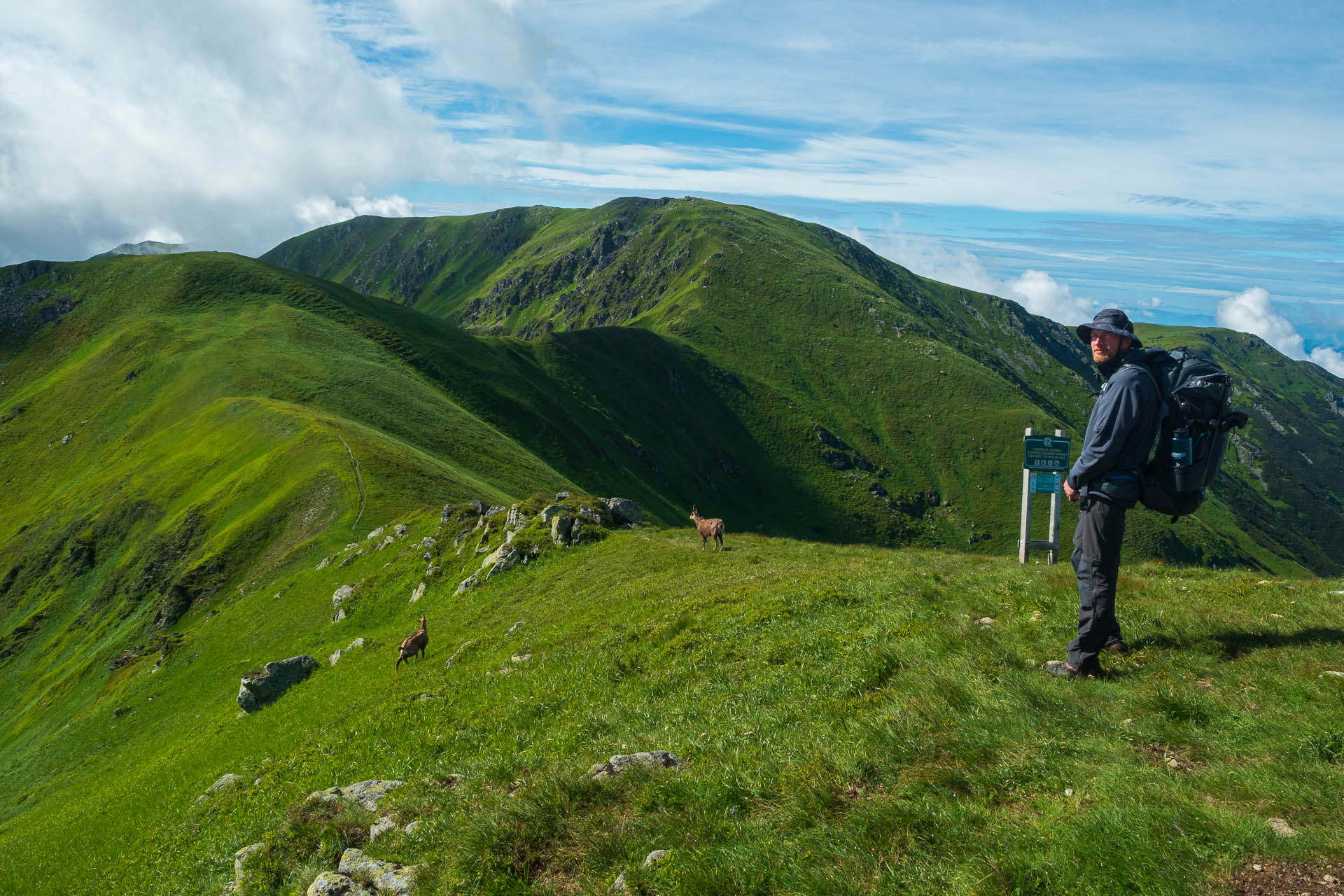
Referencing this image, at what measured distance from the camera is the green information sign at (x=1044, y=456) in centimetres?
1989

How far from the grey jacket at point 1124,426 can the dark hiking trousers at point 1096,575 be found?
0.54 m

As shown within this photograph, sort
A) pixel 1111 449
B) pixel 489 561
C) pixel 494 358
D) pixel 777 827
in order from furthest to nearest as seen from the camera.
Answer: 1. pixel 494 358
2. pixel 489 561
3. pixel 1111 449
4. pixel 777 827

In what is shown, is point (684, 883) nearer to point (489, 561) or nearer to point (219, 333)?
point (489, 561)

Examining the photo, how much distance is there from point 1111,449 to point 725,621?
8.71 meters

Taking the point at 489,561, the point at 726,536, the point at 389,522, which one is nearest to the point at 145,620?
the point at 389,522

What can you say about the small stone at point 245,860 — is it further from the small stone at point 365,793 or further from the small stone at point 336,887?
the small stone at point 336,887

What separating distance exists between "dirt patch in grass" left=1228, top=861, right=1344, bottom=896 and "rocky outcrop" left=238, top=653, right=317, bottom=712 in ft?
107

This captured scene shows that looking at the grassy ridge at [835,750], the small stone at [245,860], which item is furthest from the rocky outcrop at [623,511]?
the small stone at [245,860]

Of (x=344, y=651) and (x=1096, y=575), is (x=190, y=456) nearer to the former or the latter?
(x=344, y=651)

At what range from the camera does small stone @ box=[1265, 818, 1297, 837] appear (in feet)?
19.2

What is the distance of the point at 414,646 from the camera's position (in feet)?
82.4

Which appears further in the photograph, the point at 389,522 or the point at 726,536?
the point at 389,522

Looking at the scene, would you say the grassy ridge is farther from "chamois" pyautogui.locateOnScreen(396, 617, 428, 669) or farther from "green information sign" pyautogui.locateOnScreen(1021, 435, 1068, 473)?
"green information sign" pyautogui.locateOnScreen(1021, 435, 1068, 473)

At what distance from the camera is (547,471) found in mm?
91812
